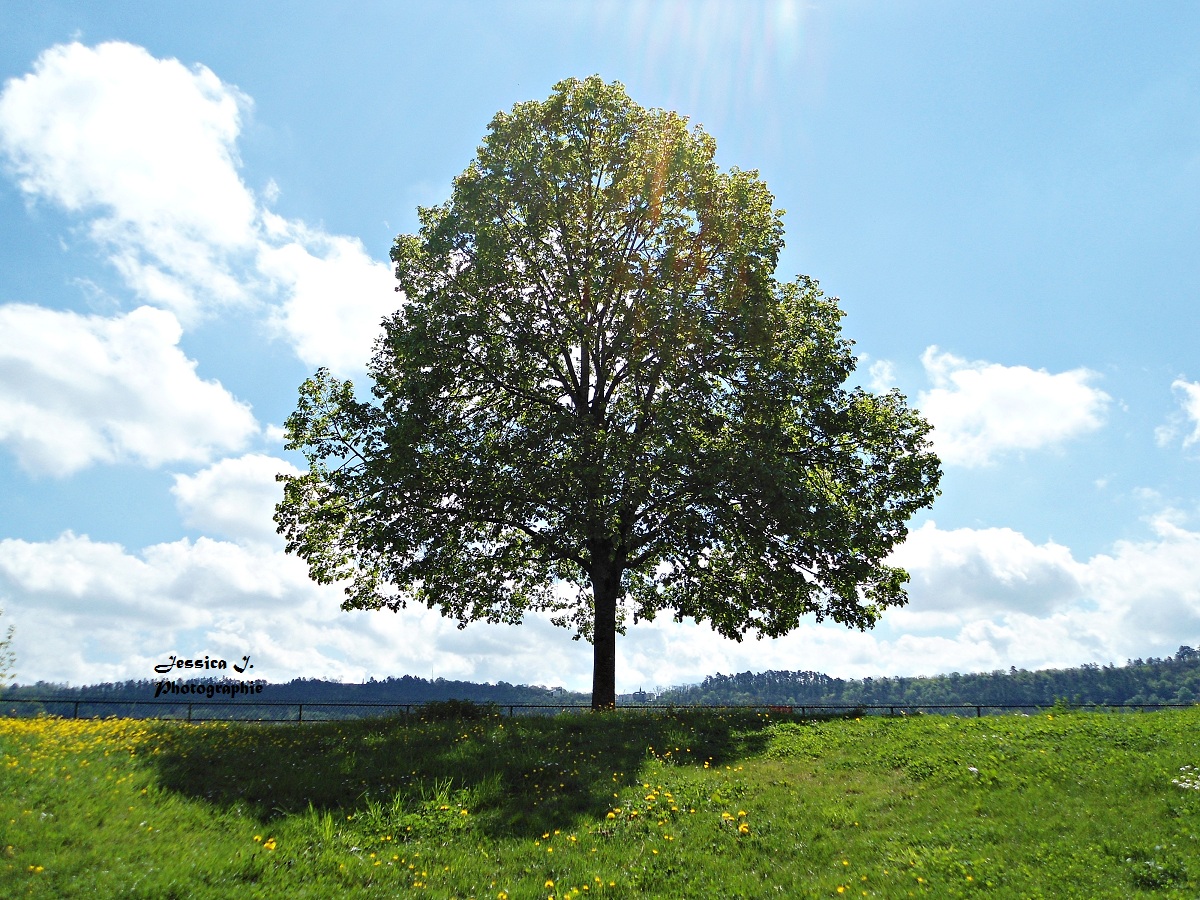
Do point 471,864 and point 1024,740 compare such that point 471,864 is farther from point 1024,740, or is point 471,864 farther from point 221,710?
point 221,710

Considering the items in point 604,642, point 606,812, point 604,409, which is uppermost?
point 604,409

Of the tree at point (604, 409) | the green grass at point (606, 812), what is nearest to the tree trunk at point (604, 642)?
the tree at point (604, 409)

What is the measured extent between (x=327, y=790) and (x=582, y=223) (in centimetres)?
1964

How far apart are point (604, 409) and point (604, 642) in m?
8.30

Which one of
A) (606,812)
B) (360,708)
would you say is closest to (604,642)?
(360,708)

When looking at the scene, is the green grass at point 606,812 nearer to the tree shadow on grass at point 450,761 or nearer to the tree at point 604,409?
the tree shadow on grass at point 450,761

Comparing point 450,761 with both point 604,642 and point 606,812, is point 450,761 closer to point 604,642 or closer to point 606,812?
point 606,812

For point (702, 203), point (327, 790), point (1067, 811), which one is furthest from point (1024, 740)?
point (702, 203)

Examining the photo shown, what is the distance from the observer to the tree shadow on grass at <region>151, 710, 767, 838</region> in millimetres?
13273

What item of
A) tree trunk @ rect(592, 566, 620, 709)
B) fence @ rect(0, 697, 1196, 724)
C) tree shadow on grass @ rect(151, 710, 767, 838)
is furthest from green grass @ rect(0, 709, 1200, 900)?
tree trunk @ rect(592, 566, 620, 709)

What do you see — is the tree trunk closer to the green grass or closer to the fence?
the fence

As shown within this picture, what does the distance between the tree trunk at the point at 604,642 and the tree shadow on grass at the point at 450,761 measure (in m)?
3.28

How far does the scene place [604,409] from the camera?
86.6 ft

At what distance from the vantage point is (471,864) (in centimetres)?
1101
